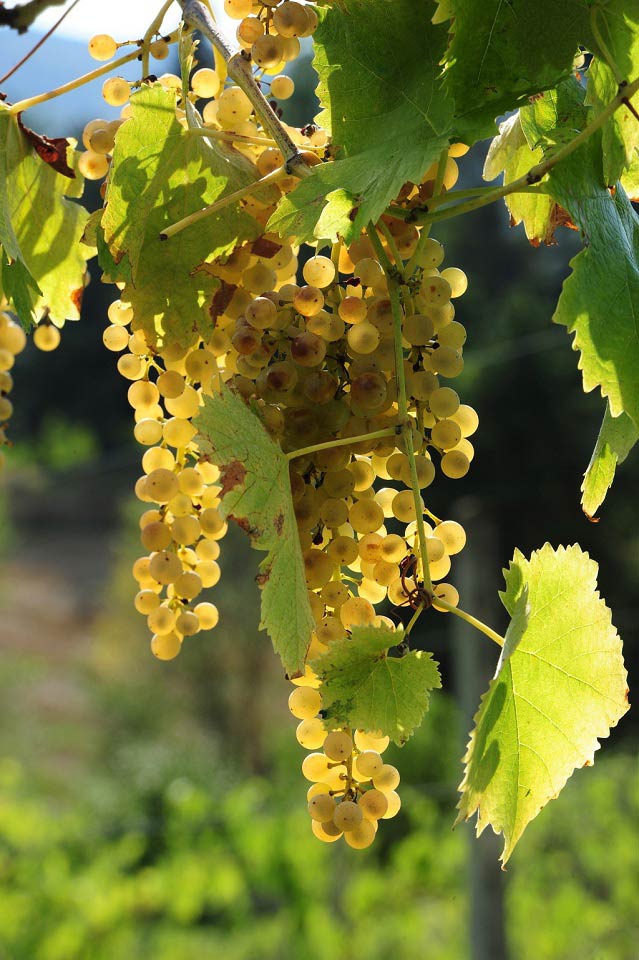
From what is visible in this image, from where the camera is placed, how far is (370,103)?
32 centimetres

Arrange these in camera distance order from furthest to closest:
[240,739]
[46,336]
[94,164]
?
[240,739] < [46,336] < [94,164]

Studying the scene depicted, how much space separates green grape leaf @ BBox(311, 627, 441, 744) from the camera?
0.31m

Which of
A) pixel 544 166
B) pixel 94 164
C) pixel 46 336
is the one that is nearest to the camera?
pixel 544 166

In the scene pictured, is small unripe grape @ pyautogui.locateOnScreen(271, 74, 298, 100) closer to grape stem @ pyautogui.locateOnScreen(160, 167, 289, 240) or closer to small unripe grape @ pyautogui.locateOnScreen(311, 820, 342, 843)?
grape stem @ pyautogui.locateOnScreen(160, 167, 289, 240)

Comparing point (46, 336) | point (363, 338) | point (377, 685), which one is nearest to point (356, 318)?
point (363, 338)

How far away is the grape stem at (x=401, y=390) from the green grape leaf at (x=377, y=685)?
0.02m

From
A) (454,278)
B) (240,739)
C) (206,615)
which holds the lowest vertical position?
(240,739)

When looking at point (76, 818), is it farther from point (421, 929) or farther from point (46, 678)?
point (46, 678)

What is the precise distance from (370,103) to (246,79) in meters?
0.04

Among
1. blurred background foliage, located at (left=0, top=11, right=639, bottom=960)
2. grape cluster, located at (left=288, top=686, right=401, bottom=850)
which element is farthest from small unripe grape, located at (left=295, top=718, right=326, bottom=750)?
blurred background foliage, located at (left=0, top=11, right=639, bottom=960)

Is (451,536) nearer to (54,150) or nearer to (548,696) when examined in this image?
(548,696)

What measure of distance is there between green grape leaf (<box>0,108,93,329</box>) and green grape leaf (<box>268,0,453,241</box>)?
0.42ft

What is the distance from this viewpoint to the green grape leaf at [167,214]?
0.35 m

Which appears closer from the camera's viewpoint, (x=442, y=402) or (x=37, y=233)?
(x=442, y=402)
